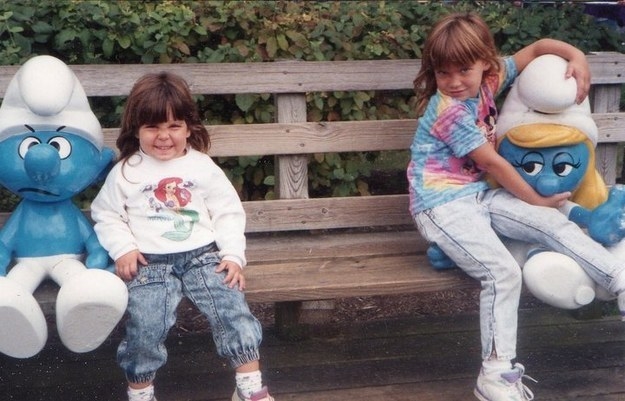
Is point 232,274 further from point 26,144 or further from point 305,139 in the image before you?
point 305,139

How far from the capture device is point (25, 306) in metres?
2.96

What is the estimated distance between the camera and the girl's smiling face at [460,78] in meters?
3.49

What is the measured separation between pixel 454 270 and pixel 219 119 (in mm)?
1454

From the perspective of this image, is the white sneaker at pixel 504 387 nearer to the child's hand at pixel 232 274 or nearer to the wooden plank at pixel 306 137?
the child's hand at pixel 232 274

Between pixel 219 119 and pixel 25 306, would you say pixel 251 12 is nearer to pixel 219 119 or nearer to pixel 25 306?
pixel 219 119

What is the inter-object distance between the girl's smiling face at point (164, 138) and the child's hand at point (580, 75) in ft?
4.45

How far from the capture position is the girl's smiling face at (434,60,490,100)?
11.5 feet

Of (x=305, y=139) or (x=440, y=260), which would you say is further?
(x=305, y=139)

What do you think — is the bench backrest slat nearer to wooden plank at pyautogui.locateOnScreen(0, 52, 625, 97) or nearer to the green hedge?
wooden plank at pyautogui.locateOnScreen(0, 52, 625, 97)

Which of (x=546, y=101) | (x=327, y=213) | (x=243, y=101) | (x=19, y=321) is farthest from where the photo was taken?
(x=243, y=101)

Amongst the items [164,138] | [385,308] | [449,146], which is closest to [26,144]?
[164,138]

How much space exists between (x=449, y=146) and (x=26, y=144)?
4.70 ft

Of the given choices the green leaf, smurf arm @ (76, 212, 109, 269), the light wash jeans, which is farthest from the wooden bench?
smurf arm @ (76, 212, 109, 269)

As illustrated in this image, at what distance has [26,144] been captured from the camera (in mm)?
3236
